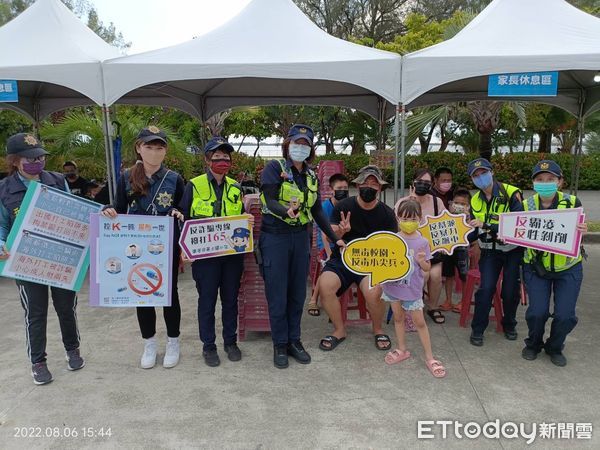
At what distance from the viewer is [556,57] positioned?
3914 mm

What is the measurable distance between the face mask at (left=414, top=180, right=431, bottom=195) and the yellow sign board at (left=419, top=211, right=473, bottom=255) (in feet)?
1.92

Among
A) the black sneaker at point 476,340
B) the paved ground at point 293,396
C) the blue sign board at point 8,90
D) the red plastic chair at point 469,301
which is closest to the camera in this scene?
the paved ground at point 293,396

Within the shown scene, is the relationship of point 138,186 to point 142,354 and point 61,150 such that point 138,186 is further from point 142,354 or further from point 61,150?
point 61,150

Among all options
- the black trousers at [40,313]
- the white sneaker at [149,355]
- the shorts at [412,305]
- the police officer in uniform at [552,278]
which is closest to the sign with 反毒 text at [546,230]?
the police officer in uniform at [552,278]

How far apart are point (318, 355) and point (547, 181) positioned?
220 cm

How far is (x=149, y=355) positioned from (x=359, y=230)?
193 cm

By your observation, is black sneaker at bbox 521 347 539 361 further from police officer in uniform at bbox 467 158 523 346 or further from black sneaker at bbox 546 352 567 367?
police officer in uniform at bbox 467 158 523 346

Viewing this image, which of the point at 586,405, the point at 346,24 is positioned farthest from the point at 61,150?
the point at 346,24

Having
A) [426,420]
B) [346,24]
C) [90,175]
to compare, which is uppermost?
[346,24]

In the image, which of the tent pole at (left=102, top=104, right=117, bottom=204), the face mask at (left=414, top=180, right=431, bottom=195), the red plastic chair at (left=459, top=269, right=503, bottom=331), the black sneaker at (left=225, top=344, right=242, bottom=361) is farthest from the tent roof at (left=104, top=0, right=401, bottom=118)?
the black sneaker at (left=225, top=344, right=242, bottom=361)

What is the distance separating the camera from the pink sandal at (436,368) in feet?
10.5

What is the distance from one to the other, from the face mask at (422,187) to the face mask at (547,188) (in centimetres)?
108

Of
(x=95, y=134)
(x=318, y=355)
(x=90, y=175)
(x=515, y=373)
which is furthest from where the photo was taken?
(x=90, y=175)

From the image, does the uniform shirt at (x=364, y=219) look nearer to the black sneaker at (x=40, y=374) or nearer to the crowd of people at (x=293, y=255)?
the crowd of people at (x=293, y=255)
